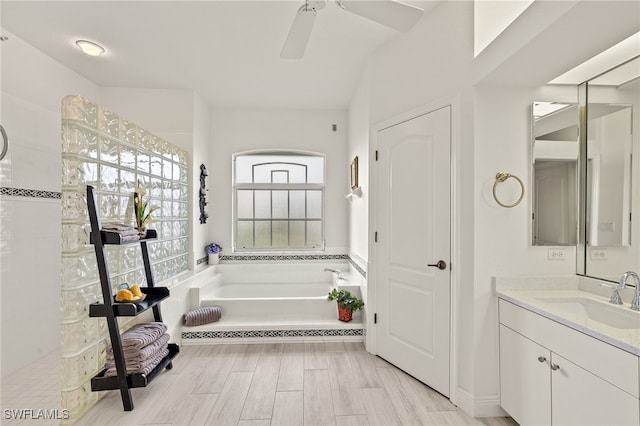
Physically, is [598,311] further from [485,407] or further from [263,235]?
[263,235]

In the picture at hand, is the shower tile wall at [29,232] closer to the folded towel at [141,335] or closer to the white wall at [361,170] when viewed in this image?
the folded towel at [141,335]

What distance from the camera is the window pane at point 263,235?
15.4 ft

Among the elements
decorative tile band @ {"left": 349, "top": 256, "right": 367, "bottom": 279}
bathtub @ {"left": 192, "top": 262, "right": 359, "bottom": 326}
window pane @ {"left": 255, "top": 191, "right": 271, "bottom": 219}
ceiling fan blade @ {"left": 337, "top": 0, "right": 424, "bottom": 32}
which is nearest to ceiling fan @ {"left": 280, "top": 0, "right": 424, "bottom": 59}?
ceiling fan blade @ {"left": 337, "top": 0, "right": 424, "bottom": 32}

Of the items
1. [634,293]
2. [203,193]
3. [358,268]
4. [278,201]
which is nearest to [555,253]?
[634,293]

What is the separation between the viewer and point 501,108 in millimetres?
2111

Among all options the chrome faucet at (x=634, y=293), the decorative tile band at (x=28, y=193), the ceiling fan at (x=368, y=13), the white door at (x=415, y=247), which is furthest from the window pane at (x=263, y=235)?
the chrome faucet at (x=634, y=293)

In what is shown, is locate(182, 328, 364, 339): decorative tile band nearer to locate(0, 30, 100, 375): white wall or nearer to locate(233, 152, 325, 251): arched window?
locate(0, 30, 100, 375): white wall

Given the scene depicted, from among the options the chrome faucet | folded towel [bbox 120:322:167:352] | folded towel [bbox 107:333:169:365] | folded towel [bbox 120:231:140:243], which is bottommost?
folded towel [bbox 107:333:169:365]

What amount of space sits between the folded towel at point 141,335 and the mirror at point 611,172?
2.90 m

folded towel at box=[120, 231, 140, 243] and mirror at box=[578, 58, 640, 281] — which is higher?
mirror at box=[578, 58, 640, 281]

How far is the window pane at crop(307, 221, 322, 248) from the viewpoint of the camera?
4727 millimetres

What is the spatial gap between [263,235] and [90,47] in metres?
2.80

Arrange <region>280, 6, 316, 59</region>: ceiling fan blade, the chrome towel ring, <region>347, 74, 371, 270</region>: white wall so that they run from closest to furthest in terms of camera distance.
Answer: <region>280, 6, 316, 59</region>: ceiling fan blade → the chrome towel ring → <region>347, 74, 371, 270</region>: white wall

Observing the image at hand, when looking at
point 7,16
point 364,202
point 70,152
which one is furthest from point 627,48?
point 7,16
